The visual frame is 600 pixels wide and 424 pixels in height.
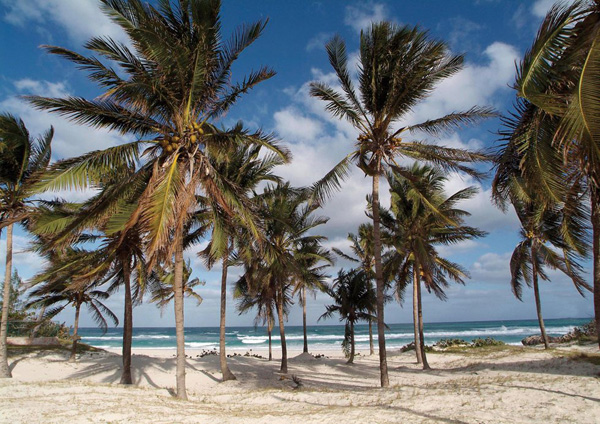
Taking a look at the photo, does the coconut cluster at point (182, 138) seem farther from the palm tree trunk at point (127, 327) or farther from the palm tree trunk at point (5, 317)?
the palm tree trunk at point (5, 317)

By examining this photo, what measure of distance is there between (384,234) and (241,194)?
10.7 m

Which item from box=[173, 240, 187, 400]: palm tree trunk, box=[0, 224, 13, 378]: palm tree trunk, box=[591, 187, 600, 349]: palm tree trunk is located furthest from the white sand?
box=[0, 224, 13, 378]: palm tree trunk

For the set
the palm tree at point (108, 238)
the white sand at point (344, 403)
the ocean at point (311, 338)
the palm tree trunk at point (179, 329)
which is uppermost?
the palm tree at point (108, 238)

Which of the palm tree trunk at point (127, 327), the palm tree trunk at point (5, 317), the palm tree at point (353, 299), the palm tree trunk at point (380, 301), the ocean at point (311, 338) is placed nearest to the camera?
the palm tree trunk at point (380, 301)

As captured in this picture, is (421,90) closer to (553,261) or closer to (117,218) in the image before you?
(117,218)

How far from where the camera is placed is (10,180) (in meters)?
12.6

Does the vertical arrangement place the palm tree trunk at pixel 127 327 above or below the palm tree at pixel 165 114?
below

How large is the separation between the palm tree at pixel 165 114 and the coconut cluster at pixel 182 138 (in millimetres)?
24

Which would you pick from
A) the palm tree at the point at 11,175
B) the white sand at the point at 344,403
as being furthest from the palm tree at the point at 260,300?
the palm tree at the point at 11,175

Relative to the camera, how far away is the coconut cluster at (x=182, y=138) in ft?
29.6

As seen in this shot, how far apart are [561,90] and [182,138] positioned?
303 inches

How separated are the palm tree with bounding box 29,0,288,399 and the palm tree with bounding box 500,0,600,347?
608 cm

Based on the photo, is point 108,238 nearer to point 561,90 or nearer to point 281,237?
point 281,237

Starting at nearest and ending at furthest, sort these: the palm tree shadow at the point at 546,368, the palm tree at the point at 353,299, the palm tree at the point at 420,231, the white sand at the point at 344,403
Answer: the white sand at the point at 344,403 → the palm tree shadow at the point at 546,368 → the palm tree at the point at 420,231 → the palm tree at the point at 353,299
